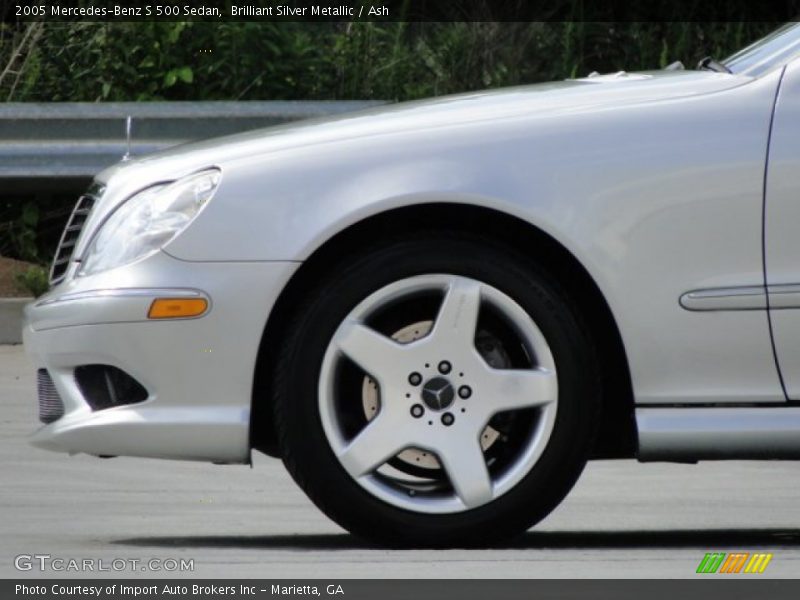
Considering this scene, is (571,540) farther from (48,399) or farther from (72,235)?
(72,235)

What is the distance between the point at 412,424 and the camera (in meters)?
5.34

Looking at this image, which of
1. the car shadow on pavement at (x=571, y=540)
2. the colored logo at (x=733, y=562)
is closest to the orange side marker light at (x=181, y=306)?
the car shadow on pavement at (x=571, y=540)

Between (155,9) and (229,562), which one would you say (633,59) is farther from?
(229,562)

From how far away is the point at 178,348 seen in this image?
212 inches

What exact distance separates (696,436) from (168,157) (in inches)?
60.0

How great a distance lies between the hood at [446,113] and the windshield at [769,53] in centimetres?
10

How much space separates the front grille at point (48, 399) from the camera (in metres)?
5.63

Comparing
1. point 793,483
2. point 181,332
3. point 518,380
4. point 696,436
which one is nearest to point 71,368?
point 181,332

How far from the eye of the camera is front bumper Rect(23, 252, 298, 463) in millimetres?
5355

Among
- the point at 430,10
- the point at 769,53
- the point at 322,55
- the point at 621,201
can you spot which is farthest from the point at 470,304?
the point at 430,10

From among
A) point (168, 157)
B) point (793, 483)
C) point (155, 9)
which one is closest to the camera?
point (168, 157)

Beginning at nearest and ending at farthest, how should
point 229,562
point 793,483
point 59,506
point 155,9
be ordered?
point 229,562 < point 59,506 < point 793,483 < point 155,9

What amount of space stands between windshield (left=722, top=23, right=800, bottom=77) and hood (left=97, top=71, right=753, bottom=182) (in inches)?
4.0
